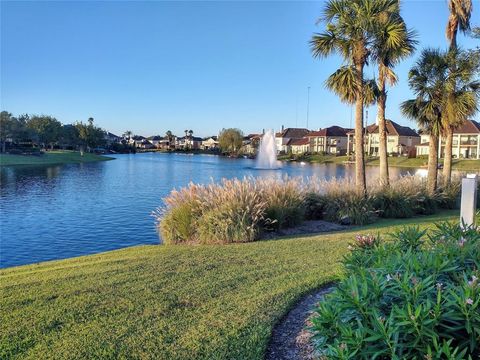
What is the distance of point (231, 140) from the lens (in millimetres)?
115500

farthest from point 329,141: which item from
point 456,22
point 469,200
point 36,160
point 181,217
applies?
point 469,200

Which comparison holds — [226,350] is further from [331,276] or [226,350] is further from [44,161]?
[44,161]

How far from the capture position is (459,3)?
1795 centimetres

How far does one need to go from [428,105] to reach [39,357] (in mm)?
17706

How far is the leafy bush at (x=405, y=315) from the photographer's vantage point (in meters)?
2.41

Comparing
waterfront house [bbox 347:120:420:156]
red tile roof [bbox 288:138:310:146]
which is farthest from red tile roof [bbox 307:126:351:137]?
waterfront house [bbox 347:120:420:156]

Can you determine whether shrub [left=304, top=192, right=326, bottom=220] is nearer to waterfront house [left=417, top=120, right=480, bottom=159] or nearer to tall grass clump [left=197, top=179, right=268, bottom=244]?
tall grass clump [left=197, top=179, right=268, bottom=244]

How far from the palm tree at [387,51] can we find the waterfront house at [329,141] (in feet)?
286

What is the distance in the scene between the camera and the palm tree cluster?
14.9m

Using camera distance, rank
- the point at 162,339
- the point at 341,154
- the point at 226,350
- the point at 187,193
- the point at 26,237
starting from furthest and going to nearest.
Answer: the point at 341,154
the point at 26,237
the point at 187,193
the point at 162,339
the point at 226,350

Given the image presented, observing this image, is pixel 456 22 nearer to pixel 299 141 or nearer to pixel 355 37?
pixel 355 37

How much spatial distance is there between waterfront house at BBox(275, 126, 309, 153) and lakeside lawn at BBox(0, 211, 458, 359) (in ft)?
374

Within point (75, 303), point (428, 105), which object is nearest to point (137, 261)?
point (75, 303)

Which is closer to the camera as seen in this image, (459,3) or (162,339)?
(162,339)
